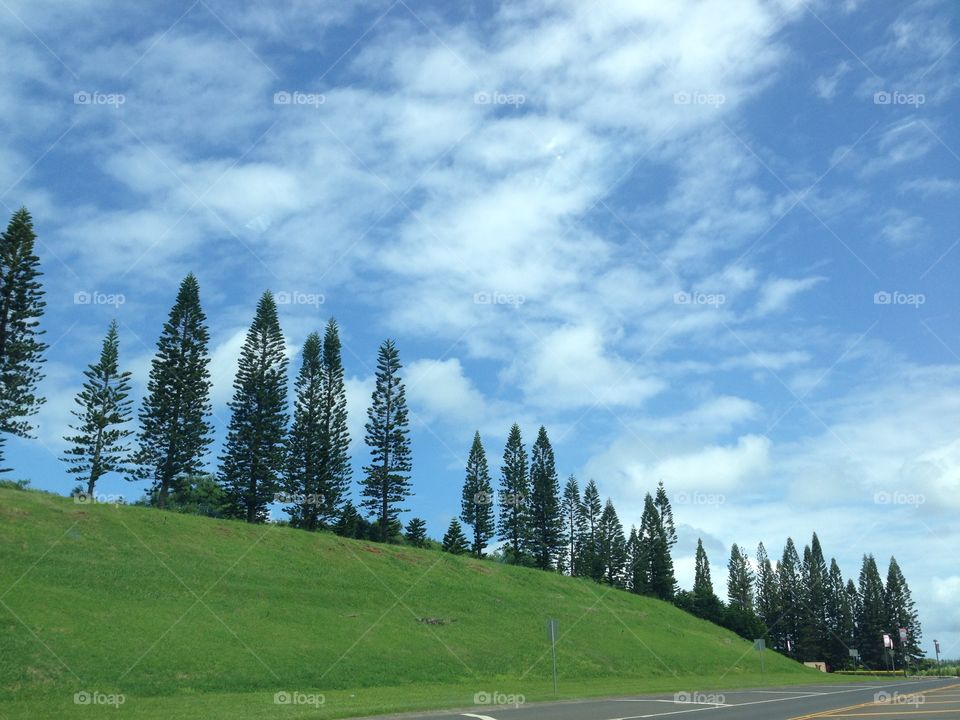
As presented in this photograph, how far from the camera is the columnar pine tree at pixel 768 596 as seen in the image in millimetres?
134625

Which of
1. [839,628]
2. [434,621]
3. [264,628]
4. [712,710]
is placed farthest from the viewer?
[839,628]

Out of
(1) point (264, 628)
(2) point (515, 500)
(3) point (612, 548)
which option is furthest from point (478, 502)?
(1) point (264, 628)

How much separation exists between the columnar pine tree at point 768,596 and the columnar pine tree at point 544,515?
182 feet

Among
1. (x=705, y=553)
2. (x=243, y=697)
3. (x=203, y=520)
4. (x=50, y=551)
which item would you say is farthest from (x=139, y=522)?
(x=705, y=553)

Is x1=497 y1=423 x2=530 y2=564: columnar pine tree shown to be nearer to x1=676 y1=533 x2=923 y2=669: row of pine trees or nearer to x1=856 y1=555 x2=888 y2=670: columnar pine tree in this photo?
x1=676 y1=533 x2=923 y2=669: row of pine trees

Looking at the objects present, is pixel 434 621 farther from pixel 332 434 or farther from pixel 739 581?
pixel 739 581

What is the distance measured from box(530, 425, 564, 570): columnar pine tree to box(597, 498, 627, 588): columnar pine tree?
1635cm

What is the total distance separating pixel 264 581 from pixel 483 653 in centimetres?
1361

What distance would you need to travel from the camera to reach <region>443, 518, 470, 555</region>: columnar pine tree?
8931 centimetres

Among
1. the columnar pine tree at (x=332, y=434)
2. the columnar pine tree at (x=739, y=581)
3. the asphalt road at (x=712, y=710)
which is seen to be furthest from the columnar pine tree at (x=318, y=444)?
the columnar pine tree at (x=739, y=581)

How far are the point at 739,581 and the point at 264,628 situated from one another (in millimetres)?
122128

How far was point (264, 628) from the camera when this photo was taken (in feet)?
120

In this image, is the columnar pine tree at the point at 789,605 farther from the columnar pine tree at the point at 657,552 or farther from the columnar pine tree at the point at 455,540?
the columnar pine tree at the point at 455,540

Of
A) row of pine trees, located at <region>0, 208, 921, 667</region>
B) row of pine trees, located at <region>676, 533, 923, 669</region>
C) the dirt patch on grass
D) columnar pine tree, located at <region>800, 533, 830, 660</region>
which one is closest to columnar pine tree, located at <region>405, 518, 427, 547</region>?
row of pine trees, located at <region>0, 208, 921, 667</region>
